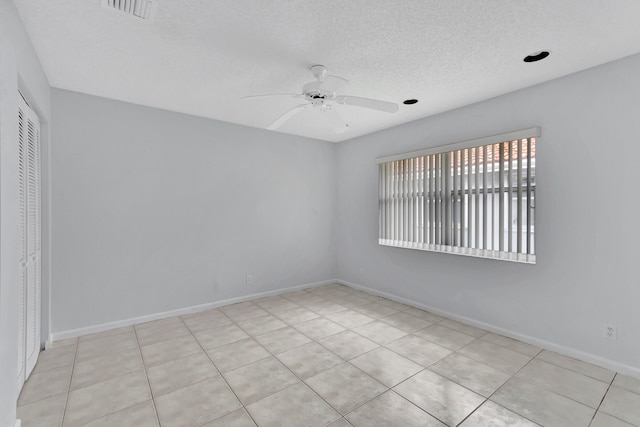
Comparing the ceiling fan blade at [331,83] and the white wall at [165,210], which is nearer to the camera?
the ceiling fan blade at [331,83]

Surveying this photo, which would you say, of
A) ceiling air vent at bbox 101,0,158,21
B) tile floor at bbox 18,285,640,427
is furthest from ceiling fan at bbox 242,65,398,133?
tile floor at bbox 18,285,640,427

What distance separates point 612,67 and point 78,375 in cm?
521

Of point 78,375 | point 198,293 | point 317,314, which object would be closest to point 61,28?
point 78,375

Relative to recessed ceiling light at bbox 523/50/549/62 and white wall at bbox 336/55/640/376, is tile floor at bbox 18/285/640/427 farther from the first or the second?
recessed ceiling light at bbox 523/50/549/62

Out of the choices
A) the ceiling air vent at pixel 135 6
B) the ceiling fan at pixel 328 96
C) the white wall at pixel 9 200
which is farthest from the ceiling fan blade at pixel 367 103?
the white wall at pixel 9 200

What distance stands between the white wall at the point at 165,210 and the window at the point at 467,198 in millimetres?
1637

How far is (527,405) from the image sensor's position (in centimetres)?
204

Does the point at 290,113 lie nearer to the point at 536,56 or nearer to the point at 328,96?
the point at 328,96

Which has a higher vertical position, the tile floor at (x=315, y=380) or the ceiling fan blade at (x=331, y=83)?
the ceiling fan blade at (x=331, y=83)

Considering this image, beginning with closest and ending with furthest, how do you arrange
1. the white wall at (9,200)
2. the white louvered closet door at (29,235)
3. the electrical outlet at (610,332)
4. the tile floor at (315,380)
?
the white wall at (9,200) → the tile floor at (315,380) → the white louvered closet door at (29,235) → the electrical outlet at (610,332)

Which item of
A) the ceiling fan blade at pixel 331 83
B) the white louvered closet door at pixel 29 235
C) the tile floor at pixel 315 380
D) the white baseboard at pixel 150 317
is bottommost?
the tile floor at pixel 315 380

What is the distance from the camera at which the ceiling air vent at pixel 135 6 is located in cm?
178

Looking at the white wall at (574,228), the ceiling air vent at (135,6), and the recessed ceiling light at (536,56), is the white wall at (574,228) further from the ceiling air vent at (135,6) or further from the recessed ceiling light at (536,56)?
the ceiling air vent at (135,6)

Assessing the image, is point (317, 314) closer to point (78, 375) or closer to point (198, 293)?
point (198, 293)
